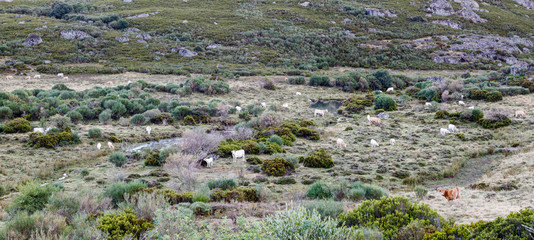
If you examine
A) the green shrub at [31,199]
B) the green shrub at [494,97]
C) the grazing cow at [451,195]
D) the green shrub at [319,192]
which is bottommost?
the green shrub at [494,97]

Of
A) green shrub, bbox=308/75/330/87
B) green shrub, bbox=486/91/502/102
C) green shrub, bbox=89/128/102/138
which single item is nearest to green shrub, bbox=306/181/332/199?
green shrub, bbox=89/128/102/138

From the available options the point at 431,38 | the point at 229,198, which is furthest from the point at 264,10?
the point at 229,198

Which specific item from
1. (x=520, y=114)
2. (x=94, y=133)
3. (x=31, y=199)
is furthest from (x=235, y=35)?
(x=31, y=199)

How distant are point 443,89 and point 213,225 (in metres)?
28.4

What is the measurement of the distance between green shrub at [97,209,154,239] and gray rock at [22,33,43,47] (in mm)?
50820

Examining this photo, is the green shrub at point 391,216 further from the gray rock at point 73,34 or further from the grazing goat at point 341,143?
the gray rock at point 73,34

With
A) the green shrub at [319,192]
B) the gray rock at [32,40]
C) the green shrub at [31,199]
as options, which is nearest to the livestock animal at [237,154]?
the green shrub at [319,192]

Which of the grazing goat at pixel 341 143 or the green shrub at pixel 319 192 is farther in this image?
the grazing goat at pixel 341 143

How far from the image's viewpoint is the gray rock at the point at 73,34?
4940cm

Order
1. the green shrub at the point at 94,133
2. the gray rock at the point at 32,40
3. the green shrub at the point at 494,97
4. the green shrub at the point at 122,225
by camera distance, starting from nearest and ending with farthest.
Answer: the green shrub at the point at 122,225
the green shrub at the point at 94,133
the green shrub at the point at 494,97
the gray rock at the point at 32,40

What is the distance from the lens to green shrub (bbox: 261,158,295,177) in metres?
11.6

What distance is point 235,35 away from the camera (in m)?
58.8

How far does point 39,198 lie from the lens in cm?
659

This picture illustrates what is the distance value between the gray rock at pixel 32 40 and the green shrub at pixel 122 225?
50.8m
